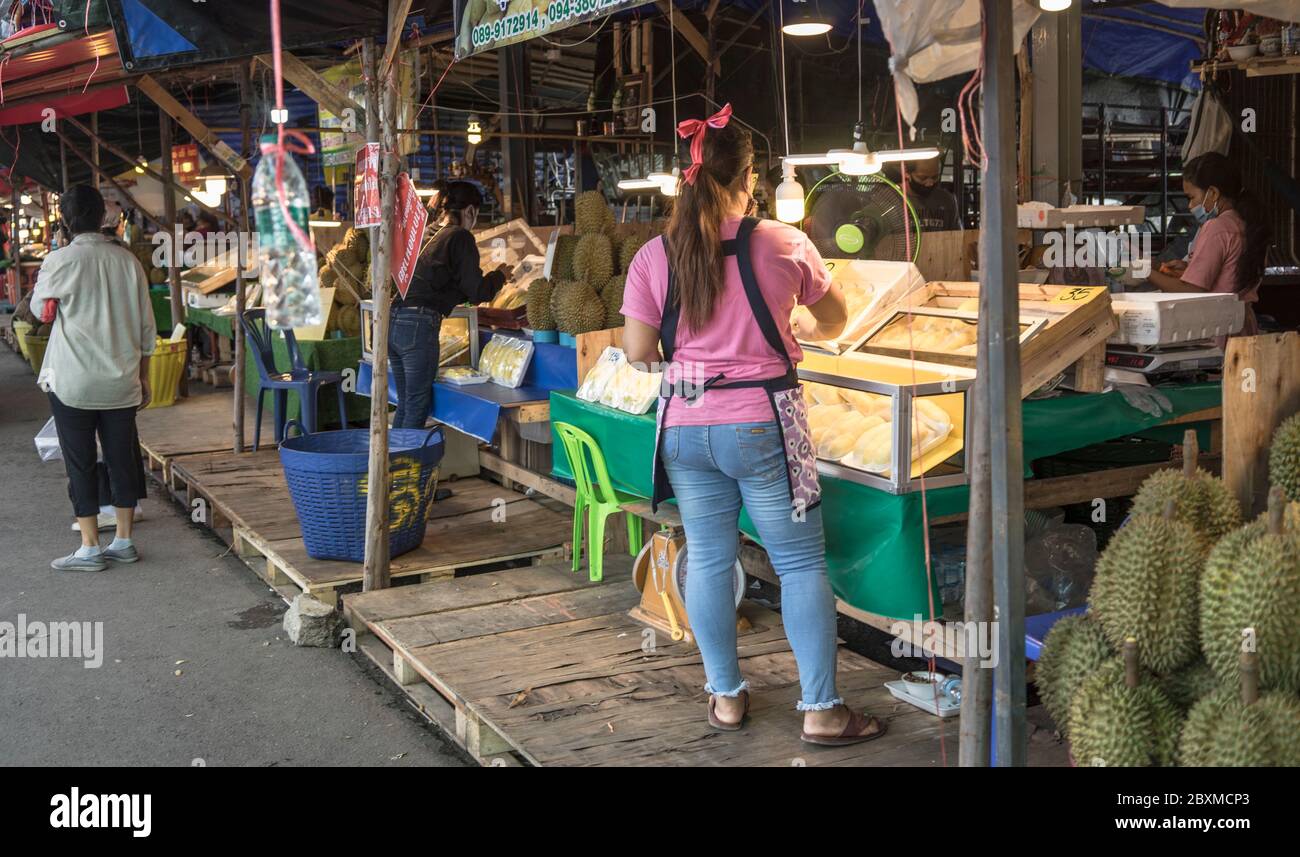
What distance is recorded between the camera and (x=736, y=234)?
11.4ft

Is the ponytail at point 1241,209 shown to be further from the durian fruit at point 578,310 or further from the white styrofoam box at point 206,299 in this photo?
the white styrofoam box at point 206,299

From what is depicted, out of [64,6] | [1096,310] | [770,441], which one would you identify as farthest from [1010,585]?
[64,6]

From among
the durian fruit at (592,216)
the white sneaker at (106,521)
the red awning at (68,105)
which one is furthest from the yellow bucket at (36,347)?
the durian fruit at (592,216)

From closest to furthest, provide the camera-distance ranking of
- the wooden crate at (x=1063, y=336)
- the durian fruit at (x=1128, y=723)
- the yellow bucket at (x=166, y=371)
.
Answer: the durian fruit at (x=1128, y=723) → the wooden crate at (x=1063, y=336) → the yellow bucket at (x=166, y=371)

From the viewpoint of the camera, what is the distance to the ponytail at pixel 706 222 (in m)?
3.45

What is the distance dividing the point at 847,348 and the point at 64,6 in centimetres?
500

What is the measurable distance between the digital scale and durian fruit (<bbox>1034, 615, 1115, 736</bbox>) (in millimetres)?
1509

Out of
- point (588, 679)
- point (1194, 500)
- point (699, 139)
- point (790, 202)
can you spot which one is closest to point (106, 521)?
point (588, 679)

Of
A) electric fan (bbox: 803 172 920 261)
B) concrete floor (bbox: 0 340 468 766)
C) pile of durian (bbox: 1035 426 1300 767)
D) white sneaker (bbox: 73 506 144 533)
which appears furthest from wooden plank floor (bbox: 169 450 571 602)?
pile of durian (bbox: 1035 426 1300 767)

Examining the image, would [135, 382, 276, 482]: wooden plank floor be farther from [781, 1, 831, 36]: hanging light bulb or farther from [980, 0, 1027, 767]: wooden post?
[980, 0, 1027, 767]: wooden post

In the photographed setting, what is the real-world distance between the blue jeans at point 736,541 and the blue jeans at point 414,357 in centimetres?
362

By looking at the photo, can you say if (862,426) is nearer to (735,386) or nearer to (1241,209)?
(735,386)

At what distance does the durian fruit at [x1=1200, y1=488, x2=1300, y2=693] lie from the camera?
2480mm

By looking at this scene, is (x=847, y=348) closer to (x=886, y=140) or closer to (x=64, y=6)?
(x=64, y=6)
